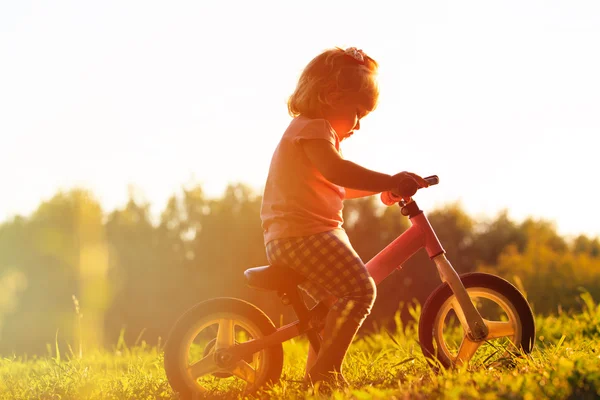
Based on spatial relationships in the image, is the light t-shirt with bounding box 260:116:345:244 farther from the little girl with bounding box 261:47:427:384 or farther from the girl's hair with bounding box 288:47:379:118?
the girl's hair with bounding box 288:47:379:118

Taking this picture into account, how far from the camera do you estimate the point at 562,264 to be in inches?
803

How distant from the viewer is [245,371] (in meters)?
3.62

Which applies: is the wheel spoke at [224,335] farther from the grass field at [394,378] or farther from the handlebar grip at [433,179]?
the handlebar grip at [433,179]

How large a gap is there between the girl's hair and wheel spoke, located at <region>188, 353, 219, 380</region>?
4.82 feet

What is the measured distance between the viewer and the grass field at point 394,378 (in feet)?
8.54

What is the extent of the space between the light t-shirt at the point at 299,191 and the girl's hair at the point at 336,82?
12 cm

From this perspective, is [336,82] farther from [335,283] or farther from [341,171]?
[335,283]

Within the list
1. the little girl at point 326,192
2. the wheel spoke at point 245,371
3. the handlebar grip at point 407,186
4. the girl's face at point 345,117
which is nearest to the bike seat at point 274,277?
the little girl at point 326,192

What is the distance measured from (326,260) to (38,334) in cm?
2227

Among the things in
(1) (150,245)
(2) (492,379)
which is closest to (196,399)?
(2) (492,379)

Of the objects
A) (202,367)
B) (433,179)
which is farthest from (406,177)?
(202,367)

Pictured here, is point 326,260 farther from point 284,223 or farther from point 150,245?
point 150,245

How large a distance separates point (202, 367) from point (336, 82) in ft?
5.73

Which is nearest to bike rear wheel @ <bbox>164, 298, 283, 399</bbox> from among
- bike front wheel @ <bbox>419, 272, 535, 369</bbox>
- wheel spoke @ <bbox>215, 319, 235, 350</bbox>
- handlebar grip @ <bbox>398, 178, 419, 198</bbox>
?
wheel spoke @ <bbox>215, 319, 235, 350</bbox>
